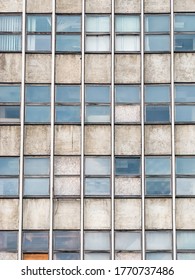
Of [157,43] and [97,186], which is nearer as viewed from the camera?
[97,186]

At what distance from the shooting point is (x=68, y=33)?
3497 cm

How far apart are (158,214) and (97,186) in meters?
2.67

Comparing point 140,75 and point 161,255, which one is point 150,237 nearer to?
point 161,255

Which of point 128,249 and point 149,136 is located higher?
point 149,136

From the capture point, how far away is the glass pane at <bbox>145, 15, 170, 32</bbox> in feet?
115

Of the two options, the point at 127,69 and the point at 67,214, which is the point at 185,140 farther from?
the point at 67,214

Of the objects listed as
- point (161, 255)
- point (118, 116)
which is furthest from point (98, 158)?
point (161, 255)

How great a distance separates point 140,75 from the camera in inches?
1355

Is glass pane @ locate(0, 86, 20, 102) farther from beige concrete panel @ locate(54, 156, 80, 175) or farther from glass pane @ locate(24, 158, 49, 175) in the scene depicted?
beige concrete panel @ locate(54, 156, 80, 175)

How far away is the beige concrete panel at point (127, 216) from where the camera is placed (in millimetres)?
33250

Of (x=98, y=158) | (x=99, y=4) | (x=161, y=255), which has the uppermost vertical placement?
(x=99, y=4)

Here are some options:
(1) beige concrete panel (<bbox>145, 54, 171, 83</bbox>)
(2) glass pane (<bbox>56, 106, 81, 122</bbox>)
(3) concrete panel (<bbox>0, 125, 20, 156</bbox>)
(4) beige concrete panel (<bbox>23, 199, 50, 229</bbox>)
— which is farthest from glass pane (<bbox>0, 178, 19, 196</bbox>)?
(1) beige concrete panel (<bbox>145, 54, 171, 83</bbox>)

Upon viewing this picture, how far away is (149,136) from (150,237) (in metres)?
4.04

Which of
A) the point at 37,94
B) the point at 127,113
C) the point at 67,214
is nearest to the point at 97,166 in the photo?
the point at 67,214
